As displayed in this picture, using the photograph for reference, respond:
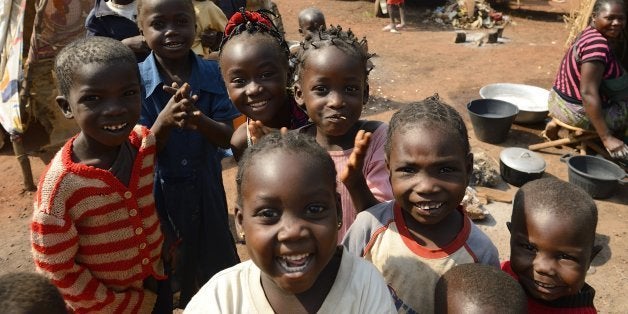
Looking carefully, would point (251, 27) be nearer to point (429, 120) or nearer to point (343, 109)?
point (343, 109)

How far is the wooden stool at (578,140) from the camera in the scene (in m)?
5.00

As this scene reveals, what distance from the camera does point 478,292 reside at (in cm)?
144

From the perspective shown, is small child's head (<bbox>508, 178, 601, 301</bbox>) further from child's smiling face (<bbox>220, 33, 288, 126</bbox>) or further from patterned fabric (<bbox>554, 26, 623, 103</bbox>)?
patterned fabric (<bbox>554, 26, 623, 103</bbox>)

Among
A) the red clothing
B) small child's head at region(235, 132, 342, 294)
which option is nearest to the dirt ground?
the red clothing

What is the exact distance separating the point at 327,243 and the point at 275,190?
0.65ft

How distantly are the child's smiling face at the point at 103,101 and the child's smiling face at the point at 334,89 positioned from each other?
2.24 feet

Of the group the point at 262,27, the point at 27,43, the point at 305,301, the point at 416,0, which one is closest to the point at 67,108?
the point at 262,27

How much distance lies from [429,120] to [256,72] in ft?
2.63

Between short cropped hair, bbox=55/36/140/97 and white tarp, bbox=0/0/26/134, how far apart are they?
3321 millimetres

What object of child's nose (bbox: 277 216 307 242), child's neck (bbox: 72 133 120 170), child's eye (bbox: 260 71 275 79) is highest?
child's eye (bbox: 260 71 275 79)

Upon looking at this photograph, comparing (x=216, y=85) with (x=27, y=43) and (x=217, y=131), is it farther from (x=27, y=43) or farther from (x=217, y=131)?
(x=27, y=43)

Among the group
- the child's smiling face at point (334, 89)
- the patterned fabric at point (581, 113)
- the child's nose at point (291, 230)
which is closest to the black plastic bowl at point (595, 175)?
the patterned fabric at point (581, 113)

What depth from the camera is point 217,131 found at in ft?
7.12

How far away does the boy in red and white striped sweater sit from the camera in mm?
1714
